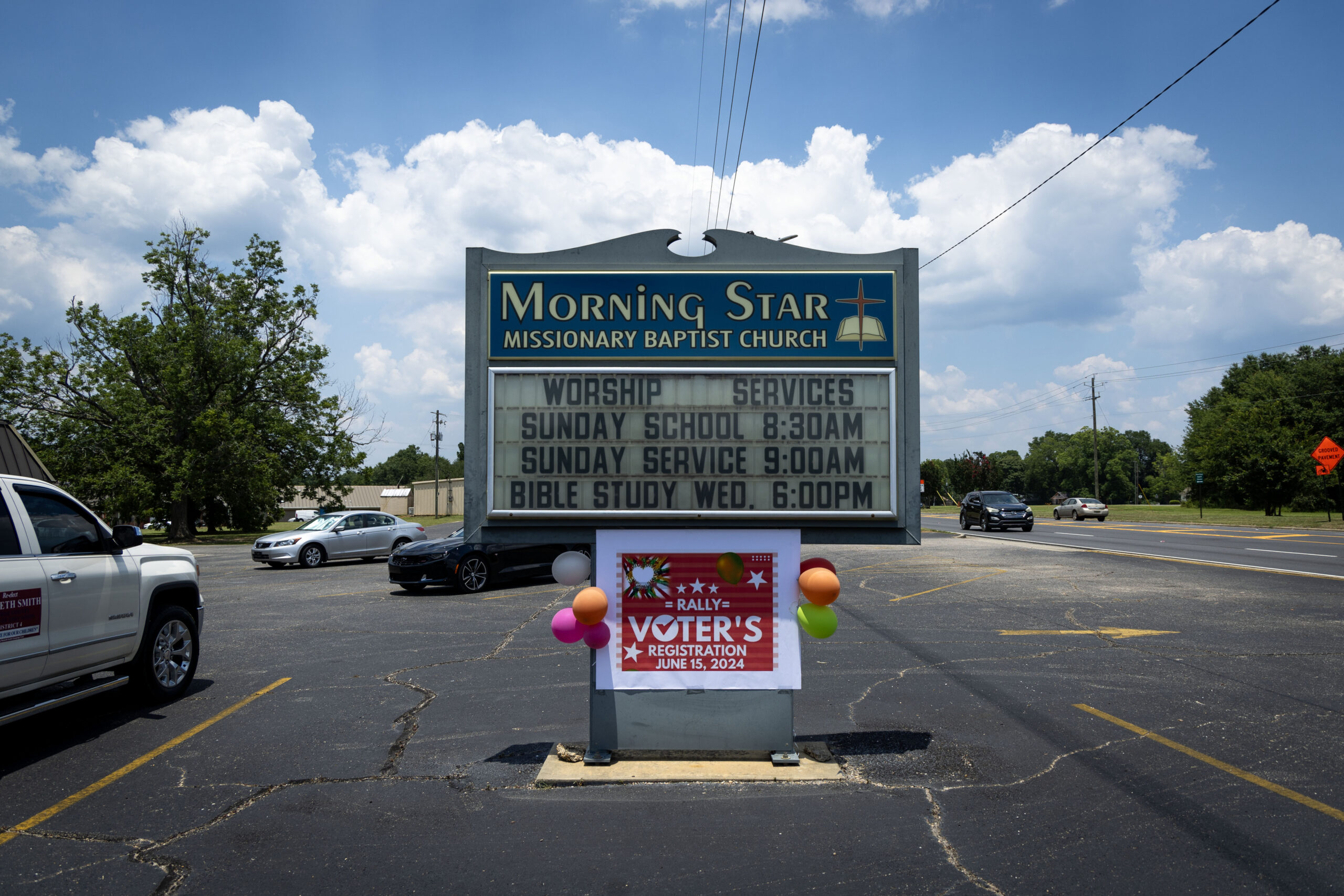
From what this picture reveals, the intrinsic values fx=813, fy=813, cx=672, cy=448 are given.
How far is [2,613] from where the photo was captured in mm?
4930

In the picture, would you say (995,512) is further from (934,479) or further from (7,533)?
(934,479)

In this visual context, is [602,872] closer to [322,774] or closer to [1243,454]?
[322,774]

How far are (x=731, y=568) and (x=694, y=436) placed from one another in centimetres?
87

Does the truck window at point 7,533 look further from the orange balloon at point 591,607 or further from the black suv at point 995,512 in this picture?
the black suv at point 995,512

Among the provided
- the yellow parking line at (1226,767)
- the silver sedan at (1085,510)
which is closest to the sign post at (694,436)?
the yellow parking line at (1226,767)

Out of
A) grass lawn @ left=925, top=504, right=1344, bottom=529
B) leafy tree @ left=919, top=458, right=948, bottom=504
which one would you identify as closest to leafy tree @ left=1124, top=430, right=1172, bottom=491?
leafy tree @ left=919, top=458, right=948, bottom=504

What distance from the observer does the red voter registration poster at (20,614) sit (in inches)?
195

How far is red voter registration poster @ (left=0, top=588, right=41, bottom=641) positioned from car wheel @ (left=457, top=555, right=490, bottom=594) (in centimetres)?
896

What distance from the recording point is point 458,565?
46.3 ft

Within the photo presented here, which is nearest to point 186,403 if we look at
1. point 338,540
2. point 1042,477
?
point 338,540

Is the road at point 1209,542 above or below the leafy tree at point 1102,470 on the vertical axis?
below

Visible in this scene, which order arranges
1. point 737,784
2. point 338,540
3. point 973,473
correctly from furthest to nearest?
1. point 973,473
2. point 338,540
3. point 737,784

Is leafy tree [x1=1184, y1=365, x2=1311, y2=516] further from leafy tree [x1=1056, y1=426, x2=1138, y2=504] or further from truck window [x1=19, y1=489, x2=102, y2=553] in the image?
leafy tree [x1=1056, y1=426, x2=1138, y2=504]

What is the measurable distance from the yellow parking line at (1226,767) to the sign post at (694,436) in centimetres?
214
